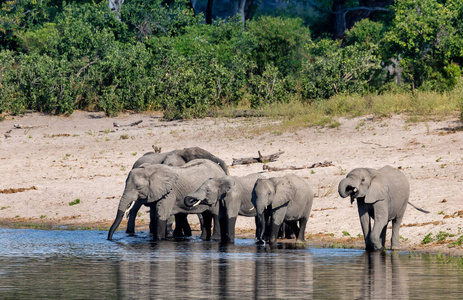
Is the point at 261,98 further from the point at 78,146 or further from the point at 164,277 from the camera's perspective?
the point at 164,277

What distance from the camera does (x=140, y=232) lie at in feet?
59.8

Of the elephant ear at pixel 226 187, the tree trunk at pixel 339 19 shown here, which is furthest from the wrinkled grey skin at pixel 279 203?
the tree trunk at pixel 339 19

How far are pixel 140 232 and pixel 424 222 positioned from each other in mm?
6045

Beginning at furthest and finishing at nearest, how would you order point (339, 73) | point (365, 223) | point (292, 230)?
point (339, 73) < point (292, 230) < point (365, 223)

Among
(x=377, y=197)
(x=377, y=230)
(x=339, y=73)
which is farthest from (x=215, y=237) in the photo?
(x=339, y=73)

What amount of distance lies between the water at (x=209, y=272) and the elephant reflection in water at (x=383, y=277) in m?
0.01

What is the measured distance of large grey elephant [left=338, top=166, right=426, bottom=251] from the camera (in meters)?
13.8

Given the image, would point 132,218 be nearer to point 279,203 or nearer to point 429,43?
point 279,203

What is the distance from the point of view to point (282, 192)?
622 inches

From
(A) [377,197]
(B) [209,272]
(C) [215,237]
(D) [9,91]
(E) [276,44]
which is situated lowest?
(C) [215,237]

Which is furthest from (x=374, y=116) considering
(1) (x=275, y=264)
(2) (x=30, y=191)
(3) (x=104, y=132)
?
(1) (x=275, y=264)

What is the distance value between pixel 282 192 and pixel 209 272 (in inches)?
158

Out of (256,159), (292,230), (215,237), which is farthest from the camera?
(256,159)

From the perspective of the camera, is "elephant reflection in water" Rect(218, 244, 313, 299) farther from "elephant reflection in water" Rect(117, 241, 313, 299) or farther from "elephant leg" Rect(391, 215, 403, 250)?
"elephant leg" Rect(391, 215, 403, 250)
